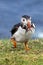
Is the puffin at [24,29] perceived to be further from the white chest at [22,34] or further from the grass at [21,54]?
the grass at [21,54]

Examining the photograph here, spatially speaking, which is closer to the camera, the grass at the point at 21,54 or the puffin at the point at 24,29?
the grass at the point at 21,54

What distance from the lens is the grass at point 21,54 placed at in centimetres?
888

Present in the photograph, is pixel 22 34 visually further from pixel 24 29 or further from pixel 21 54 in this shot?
pixel 21 54

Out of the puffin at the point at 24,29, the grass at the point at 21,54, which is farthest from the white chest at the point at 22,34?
the grass at the point at 21,54

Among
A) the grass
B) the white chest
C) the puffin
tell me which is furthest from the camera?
the white chest

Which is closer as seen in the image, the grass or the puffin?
the grass

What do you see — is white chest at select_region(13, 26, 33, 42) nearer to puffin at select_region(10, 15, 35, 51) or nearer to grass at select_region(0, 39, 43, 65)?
puffin at select_region(10, 15, 35, 51)

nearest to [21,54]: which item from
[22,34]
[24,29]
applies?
[22,34]

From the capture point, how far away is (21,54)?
380 inches

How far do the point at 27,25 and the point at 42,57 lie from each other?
0.97 m

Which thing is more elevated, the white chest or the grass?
the white chest

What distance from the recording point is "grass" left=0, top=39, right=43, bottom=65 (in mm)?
8883

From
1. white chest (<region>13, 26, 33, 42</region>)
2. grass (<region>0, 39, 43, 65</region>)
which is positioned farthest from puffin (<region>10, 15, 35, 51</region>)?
grass (<region>0, 39, 43, 65</region>)

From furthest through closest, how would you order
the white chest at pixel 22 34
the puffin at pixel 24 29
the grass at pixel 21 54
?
the white chest at pixel 22 34 < the puffin at pixel 24 29 < the grass at pixel 21 54
